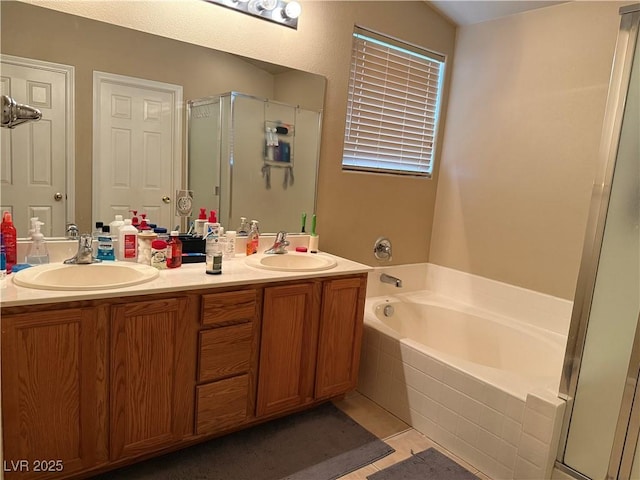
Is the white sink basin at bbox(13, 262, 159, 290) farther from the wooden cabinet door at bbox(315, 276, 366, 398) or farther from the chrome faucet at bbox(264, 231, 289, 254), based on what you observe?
the wooden cabinet door at bbox(315, 276, 366, 398)

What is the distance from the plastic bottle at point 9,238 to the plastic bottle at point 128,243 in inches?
15.0

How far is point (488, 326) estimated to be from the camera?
2.75 meters

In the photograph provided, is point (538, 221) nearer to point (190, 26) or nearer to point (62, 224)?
point (190, 26)

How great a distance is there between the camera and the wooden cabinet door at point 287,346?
1948 millimetres

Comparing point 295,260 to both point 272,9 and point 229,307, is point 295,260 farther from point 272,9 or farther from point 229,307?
point 272,9

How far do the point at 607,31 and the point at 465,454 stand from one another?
7.41ft

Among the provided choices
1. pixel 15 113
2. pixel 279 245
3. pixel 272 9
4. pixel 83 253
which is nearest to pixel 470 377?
pixel 279 245

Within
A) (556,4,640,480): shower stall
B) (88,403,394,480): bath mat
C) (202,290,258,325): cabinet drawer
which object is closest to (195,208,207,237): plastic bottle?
(202,290,258,325): cabinet drawer

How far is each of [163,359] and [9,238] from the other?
0.73 meters

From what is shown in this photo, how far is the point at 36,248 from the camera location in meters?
1.75

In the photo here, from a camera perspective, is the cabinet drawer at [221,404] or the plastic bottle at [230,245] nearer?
A: the cabinet drawer at [221,404]

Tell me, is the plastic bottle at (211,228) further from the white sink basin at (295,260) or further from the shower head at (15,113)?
the shower head at (15,113)

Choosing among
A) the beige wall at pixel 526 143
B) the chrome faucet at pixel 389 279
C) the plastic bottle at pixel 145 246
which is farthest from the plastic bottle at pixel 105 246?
the beige wall at pixel 526 143

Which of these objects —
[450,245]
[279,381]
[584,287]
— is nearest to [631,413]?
[584,287]
